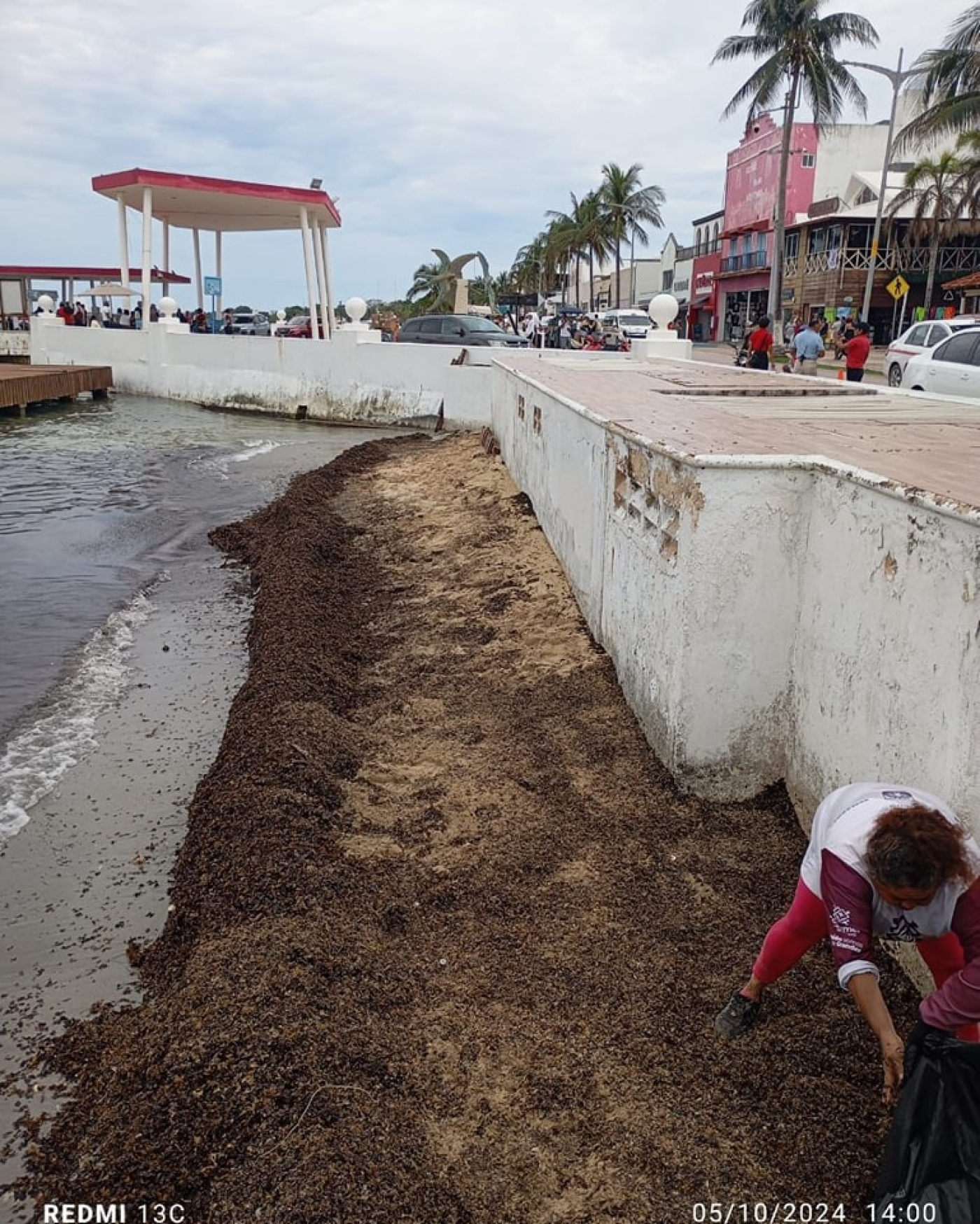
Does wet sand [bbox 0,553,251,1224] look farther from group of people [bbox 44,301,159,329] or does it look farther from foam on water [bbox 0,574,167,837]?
group of people [bbox 44,301,159,329]

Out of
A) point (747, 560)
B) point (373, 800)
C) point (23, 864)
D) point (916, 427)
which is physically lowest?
point (23, 864)

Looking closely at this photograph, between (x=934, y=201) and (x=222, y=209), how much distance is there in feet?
88.6

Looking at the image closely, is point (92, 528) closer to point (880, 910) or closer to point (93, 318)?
point (880, 910)

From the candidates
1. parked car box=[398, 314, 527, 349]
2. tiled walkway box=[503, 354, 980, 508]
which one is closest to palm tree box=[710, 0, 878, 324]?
parked car box=[398, 314, 527, 349]

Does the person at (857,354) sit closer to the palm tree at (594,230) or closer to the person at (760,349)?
the person at (760,349)

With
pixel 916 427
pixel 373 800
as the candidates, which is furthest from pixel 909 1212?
pixel 916 427

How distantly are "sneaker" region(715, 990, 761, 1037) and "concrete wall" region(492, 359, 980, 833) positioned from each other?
930 mm

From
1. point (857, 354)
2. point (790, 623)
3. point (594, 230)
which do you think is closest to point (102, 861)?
point (790, 623)

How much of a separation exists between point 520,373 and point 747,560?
7255 millimetres

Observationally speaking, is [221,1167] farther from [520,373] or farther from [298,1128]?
[520,373]

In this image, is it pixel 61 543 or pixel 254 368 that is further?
pixel 254 368

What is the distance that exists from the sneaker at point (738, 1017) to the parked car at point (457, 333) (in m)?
22.1

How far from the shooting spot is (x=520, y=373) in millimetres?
11242

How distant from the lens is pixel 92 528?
13352mm
